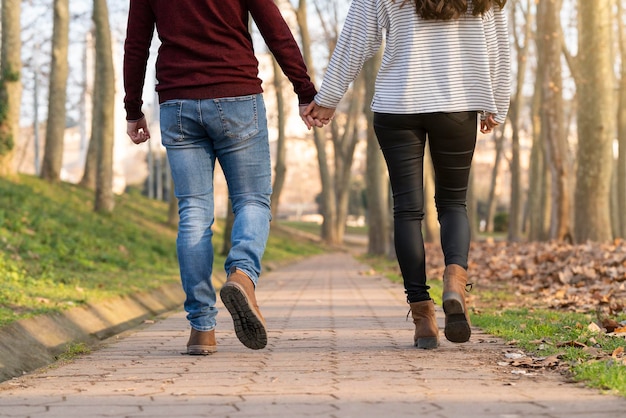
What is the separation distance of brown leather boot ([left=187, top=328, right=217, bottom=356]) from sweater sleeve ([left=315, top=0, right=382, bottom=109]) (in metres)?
1.43

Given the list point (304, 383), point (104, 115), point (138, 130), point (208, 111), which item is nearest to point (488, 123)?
point (208, 111)

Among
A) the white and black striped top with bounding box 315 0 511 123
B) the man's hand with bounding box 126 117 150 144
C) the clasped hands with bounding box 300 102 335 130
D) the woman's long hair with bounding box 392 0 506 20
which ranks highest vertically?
the woman's long hair with bounding box 392 0 506 20

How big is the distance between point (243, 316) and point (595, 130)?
529 inches

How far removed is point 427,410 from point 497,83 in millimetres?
2679

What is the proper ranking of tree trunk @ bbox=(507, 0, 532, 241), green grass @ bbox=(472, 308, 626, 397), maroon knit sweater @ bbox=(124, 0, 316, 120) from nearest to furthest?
green grass @ bbox=(472, 308, 626, 397)
maroon knit sweater @ bbox=(124, 0, 316, 120)
tree trunk @ bbox=(507, 0, 532, 241)

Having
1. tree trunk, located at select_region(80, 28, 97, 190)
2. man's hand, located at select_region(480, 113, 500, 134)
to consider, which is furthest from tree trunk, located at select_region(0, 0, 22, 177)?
man's hand, located at select_region(480, 113, 500, 134)

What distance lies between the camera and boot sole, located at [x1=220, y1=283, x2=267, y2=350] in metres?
4.96

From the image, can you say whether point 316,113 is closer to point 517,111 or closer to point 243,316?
point 243,316

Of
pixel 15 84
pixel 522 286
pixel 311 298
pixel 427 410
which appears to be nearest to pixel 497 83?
pixel 427 410

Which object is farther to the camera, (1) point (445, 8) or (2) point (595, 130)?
(2) point (595, 130)

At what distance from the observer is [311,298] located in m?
10.6

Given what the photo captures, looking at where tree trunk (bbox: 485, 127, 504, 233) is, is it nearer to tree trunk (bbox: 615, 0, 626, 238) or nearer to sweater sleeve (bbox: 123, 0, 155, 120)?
tree trunk (bbox: 615, 0, 626, 238)

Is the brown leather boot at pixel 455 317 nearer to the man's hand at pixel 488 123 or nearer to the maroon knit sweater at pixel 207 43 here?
the man's hand at pixel 488 123

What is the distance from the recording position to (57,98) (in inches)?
926
